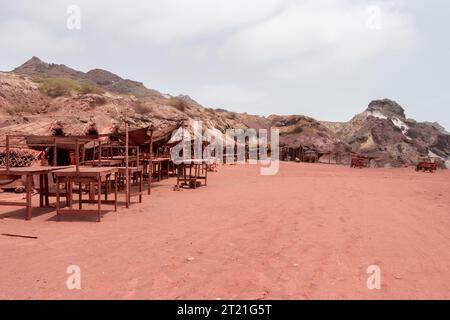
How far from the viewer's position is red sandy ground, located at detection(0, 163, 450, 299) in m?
4.11

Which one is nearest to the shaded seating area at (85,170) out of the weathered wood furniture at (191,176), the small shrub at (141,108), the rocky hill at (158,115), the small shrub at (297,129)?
the weathered wood furniture at (191,176)

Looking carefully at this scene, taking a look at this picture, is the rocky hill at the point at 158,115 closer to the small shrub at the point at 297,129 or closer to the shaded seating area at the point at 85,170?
the small shrub at the point at 297,129

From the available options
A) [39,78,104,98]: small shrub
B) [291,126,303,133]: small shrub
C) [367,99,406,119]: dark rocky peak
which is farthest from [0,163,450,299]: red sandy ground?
[367,99,406,119]: dark rocky peak

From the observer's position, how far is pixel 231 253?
5.50m

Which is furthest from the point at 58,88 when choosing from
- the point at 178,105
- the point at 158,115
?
the point at 178,105

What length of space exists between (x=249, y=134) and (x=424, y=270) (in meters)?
55.0

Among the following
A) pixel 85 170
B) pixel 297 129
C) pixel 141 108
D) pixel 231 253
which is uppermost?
pixel 141 108

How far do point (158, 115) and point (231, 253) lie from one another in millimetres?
34242

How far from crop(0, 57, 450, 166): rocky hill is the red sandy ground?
12.0m

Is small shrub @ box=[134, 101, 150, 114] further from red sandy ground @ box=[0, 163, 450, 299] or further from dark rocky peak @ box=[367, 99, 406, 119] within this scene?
dark rocky peak @ box=[367, 99, 406, 119]

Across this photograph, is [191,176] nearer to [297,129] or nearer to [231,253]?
[231,253]
